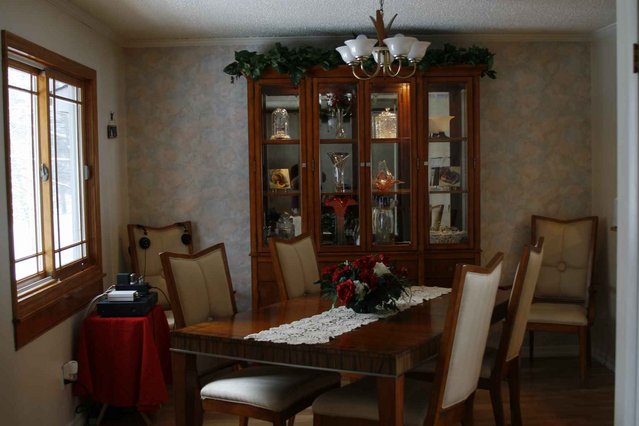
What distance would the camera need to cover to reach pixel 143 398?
4.02m

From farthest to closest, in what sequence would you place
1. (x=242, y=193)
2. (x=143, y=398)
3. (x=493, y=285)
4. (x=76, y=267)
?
(x=242, y=193), (x=76, y=267), (x=143, y=398), (x=493, y=285)

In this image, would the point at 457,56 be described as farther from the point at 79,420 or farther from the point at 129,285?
the point at 79,420

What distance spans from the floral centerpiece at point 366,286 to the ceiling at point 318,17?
1.73 m

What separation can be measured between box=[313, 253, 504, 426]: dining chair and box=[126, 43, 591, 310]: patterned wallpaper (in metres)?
2.59

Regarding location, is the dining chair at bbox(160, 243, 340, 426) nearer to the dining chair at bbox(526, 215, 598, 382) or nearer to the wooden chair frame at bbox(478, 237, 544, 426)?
the wooden chair frame at bbox(478, 237, 544, 426)

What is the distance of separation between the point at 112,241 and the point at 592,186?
3436 mm

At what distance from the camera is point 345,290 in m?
3.25

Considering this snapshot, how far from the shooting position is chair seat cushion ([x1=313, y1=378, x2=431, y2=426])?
2912mm

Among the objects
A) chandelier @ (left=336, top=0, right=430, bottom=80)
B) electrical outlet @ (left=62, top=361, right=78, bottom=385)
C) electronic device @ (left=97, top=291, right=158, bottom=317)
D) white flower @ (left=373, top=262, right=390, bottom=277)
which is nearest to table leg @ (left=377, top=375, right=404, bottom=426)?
white flower @ (left=373, top=262, right=390, bottom=277)

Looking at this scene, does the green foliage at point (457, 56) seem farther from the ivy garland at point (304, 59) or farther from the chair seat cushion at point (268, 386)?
the chair seat cushion at point (268, 386)

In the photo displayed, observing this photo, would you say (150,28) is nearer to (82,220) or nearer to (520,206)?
(82,220)

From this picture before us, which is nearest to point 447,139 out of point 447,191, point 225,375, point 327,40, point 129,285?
point 447,191

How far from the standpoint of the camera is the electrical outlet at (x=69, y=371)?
3.98m

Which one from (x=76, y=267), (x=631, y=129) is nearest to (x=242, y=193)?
(x=76, y=267)
